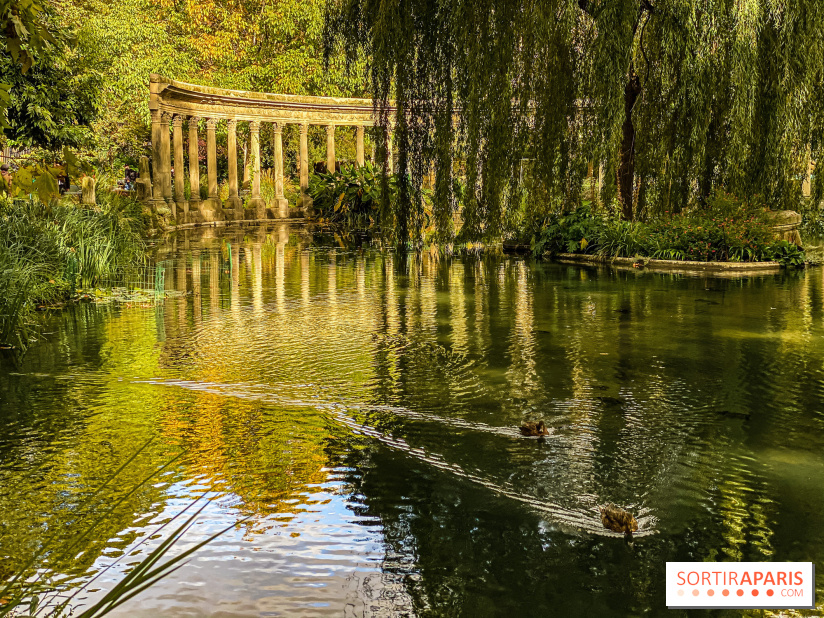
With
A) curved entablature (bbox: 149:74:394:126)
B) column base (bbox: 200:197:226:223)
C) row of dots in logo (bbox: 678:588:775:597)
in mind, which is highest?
curved entablature (bbox: 149:74:394:126)

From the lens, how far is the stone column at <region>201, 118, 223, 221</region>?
4241cm

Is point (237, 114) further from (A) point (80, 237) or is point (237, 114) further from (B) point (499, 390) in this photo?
(B) point (499, 390)

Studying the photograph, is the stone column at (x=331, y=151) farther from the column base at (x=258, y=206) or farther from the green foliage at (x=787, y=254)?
the green foliage at (x=787, y=254)

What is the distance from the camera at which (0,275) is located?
38.7 feet

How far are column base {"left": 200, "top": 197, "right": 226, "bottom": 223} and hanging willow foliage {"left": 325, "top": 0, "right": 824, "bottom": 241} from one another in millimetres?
31794

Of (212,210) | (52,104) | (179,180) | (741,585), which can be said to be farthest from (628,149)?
(212,210)

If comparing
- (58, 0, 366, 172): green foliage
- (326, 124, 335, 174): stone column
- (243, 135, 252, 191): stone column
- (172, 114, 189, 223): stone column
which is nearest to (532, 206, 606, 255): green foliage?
(172, 114, 189, 223): stone column

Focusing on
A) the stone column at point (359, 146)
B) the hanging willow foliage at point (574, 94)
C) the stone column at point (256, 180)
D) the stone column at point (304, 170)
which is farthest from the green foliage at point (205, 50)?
the hanging willow foliage at point (574, 94)

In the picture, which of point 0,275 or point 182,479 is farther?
point 0,275

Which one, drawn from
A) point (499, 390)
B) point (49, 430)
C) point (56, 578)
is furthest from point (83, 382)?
point (56, 578)

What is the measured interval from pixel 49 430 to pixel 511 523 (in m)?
4.02

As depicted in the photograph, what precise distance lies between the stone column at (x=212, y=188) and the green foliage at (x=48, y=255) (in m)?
21.2

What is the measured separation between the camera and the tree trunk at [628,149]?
16.0m

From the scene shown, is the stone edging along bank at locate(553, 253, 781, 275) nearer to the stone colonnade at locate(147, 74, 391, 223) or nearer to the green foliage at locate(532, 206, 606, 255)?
the green foliage at locate(532, 206, 606, 255)
